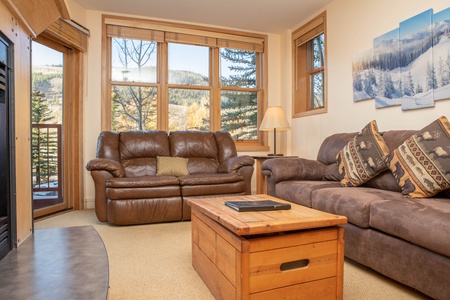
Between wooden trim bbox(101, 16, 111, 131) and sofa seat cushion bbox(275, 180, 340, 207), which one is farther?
wooden trim bbox(101, 16, 111, 131)

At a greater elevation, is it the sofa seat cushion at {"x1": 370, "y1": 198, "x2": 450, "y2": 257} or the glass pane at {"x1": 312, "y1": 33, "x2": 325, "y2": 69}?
the glass pane at {"x1": 312, "y1": 33, "x2": 325, "y2": 69}

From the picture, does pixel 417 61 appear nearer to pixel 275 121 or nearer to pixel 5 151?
pixel 275 121

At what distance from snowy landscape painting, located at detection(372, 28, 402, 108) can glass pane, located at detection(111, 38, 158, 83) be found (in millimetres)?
2883

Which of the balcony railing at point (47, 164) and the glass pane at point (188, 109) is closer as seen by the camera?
the balcony railing at point (47, 164)

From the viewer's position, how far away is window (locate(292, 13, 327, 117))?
4148 millimetres

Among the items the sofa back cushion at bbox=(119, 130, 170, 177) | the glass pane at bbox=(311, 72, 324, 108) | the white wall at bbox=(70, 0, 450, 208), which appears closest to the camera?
the white wall at bbox=(70, 0, 450, 208)

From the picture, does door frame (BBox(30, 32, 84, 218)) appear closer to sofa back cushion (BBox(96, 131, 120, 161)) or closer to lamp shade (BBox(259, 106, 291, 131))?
sofa back cushion (BBox(96, 131, 120, 161))

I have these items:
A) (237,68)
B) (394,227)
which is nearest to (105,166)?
(394,227)

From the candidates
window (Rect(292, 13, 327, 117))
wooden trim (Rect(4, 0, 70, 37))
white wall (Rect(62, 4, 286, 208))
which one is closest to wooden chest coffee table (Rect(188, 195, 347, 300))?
wooden trim (Rect(4, 0, 70, 37))

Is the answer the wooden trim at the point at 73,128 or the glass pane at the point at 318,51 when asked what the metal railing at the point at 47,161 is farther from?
the glass pane at the point at 318,51

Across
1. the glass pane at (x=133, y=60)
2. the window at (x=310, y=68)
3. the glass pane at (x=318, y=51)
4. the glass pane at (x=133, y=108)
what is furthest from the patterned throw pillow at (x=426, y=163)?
the glass pane at (x=133, y=60)

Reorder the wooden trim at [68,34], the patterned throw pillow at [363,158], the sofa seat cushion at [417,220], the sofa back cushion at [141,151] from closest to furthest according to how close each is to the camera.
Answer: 1. the sofa seat cushion at [417,220]
2. the patterned throw pillow at [363,158]
3. the wooden trim at [68,34]
4. the sofa back cushion at [141,151]

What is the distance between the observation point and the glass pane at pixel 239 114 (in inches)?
190

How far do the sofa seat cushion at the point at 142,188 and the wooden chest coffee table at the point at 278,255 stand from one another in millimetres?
1670
